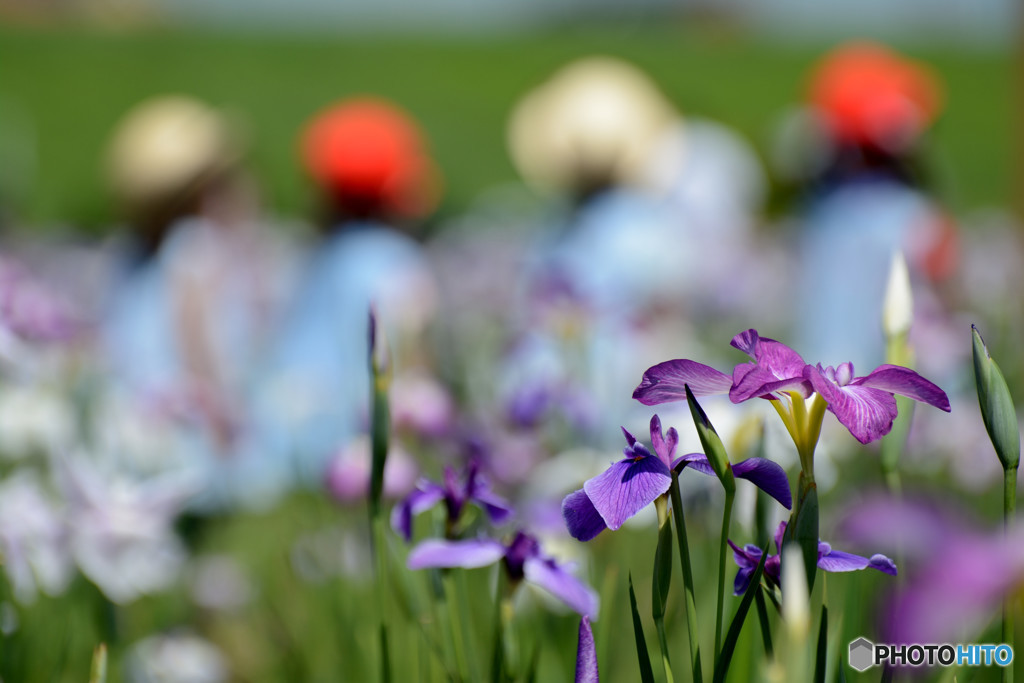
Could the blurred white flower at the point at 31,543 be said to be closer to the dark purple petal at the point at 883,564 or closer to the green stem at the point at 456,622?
the green stem at the point at 456,622

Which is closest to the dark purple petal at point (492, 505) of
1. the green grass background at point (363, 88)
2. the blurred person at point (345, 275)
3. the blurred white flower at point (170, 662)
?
the blurred white flower at point (170, 662)

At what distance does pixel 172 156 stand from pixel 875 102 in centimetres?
230

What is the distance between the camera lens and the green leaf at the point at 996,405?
1.76 feet

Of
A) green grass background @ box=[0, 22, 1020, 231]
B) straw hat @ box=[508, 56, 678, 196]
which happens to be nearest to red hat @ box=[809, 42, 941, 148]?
straw hat @ box=[508, 56, 678, 196]

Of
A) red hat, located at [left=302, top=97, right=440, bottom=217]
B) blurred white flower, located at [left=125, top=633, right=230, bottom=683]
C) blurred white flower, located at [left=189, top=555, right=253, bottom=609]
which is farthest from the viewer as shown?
red hat, located at [left=302, top=97, right=440, bottom=217]

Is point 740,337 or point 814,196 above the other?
point 740,337

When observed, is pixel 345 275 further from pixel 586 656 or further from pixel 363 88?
pixel 363 88

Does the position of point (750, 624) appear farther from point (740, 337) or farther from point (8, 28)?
point (8, 28)

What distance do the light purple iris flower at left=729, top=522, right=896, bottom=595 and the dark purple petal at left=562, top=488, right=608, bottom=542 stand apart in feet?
0.29

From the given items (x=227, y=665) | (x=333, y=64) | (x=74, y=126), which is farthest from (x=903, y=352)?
(x=333, y=64)

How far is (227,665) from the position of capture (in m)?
1.43

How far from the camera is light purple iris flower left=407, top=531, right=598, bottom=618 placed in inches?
23.3

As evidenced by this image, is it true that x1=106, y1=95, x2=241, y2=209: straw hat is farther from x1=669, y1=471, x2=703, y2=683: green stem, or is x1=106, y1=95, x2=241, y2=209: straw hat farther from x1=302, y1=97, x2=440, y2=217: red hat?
x1=669, y1=471, x2=703, y2=683: green stem

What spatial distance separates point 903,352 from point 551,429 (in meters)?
0.81
